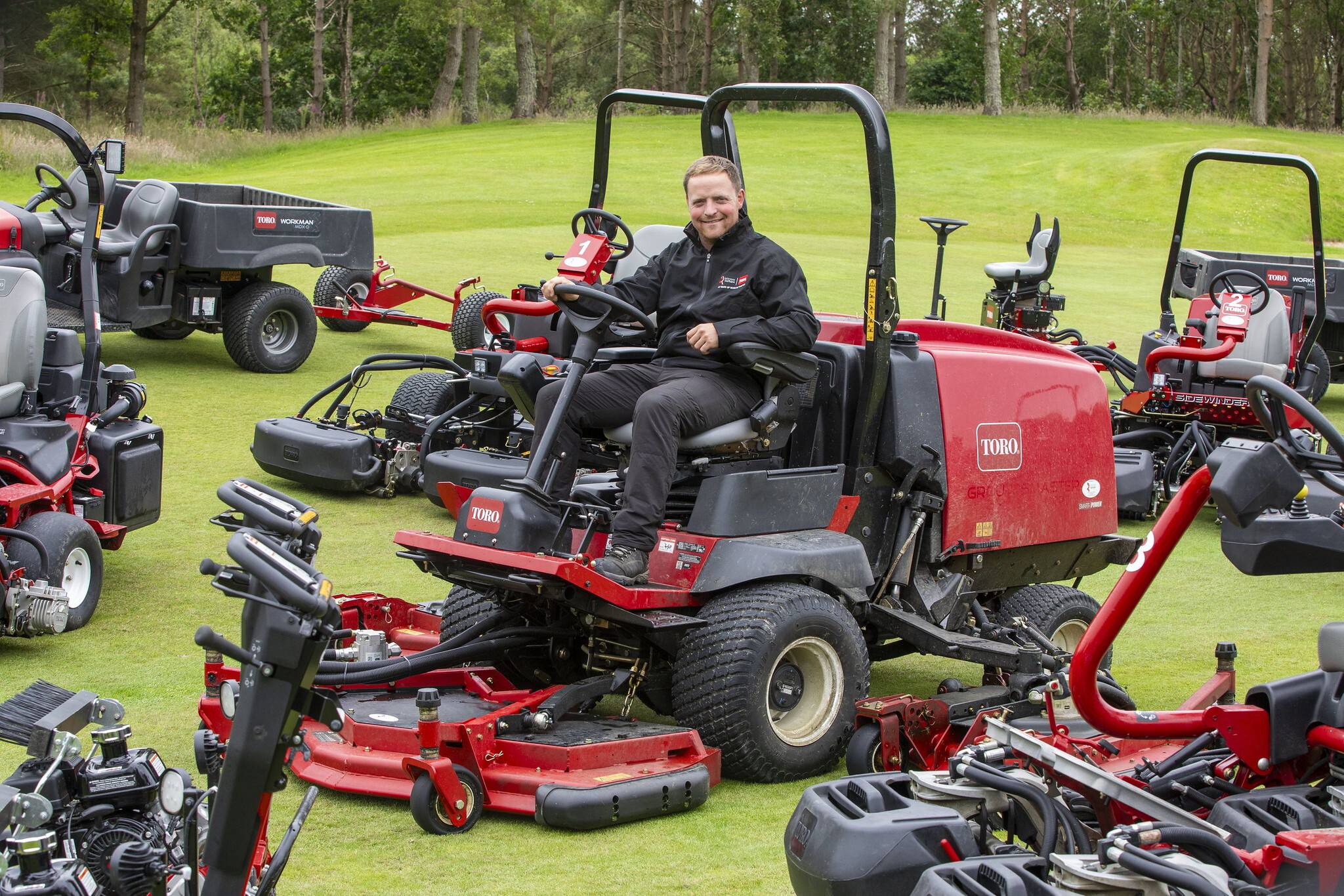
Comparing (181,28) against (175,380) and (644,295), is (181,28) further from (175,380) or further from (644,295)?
(644,295)

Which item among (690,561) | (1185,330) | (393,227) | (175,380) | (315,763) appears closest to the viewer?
(315,763)

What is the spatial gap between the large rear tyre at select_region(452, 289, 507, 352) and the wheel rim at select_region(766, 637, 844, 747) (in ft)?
23.8

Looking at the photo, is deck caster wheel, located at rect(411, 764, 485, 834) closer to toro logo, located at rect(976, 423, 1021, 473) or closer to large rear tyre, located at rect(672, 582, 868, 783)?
large rear tyre, located at rect(672, 582, 868, 783)

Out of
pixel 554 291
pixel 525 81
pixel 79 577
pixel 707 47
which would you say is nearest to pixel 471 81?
pixel 525 81

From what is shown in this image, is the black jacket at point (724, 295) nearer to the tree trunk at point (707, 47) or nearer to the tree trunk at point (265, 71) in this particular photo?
the tree trunk at point (265, 71)

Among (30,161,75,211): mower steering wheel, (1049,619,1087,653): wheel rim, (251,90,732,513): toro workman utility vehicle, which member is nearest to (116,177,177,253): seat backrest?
(30,161,75,211): mower steering wheel

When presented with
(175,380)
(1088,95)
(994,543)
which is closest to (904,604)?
(994,543)

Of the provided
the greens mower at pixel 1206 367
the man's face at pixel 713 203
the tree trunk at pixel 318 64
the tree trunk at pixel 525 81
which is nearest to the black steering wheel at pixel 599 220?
the man's face at pixel 713 203

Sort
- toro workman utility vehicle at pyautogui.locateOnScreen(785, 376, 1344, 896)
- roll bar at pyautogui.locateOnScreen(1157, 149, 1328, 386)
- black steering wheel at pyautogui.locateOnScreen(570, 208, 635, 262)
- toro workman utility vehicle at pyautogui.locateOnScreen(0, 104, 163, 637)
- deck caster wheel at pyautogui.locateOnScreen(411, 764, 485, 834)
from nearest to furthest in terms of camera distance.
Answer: toro workman utility vehicle at pyautogui.locateOnScreen(785, 376, 1344, 896) < deck caster wheel at pyautogui.locateOnScreen(411, 764, 485, 834) < black steering wheel at pyautogui.locateOnScreen(570, 208, 635, 262) < toro workman utility vehicle at pyautogui.locateOnScreen(0, 104, 163, 637) < roll bar at pyautogui.locateOnScreen(1157, 149, 1328, 386)

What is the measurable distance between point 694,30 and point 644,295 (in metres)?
51.9

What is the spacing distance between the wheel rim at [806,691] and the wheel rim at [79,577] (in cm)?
312

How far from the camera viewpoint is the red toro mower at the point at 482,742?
162 inches

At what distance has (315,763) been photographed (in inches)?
174

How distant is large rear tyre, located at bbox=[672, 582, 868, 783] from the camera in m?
4.49
